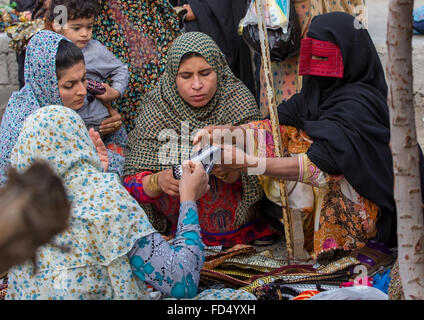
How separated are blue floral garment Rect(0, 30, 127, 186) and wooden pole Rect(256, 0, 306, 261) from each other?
3.74ft

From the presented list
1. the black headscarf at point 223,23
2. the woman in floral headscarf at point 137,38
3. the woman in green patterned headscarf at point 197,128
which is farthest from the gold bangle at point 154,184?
the black headscarf at point 223,23

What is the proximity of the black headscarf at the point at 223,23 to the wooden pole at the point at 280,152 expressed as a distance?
1395 mm

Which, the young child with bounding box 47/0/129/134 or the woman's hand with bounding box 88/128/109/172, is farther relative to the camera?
the young child with bounding box 47/0/129/134

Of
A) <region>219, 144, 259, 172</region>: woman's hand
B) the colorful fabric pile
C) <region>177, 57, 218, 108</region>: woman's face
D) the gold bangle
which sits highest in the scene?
<region>177, 57, 218, 108</region>: woman's face

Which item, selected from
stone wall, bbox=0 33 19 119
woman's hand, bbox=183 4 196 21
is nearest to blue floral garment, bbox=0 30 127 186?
woman's hand, bbox=183 4 196 21

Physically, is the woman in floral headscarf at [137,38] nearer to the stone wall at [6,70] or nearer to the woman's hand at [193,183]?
the stone wall at [6,70]

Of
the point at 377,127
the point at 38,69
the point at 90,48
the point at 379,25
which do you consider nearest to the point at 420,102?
the point at 379,25

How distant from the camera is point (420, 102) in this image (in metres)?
4.70

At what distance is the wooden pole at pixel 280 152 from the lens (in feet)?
10.5

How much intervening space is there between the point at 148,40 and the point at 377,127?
1978 millimetres

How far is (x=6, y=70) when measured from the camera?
5453 mm

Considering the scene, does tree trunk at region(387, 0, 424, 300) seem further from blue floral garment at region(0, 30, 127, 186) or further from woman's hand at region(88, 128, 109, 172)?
blue floral garment at region(0, 30, 127, 186)

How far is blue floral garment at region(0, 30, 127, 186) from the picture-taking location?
3.17 m
